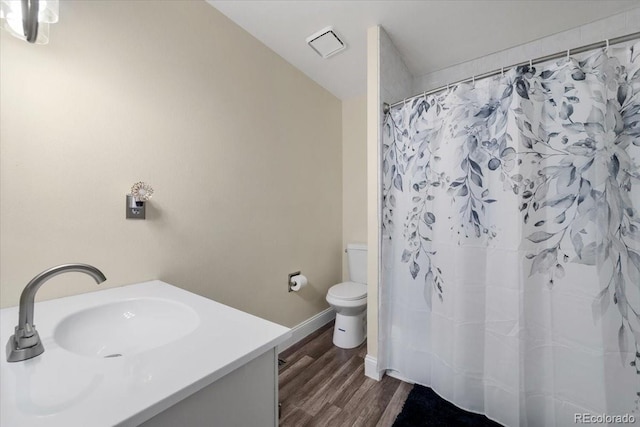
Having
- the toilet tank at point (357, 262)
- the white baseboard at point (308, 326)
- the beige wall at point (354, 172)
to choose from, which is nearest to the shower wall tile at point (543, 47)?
the beige wall at point (354, 172)

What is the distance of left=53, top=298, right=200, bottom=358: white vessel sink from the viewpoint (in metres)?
0.85

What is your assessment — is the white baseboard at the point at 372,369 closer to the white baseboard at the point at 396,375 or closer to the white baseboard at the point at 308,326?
the white baseboard at the point at 396,375

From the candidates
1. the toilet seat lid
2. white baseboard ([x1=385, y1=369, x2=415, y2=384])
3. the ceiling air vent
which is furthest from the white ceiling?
white baseboard ([x1=385, y1=369, x2=415, y2=384])

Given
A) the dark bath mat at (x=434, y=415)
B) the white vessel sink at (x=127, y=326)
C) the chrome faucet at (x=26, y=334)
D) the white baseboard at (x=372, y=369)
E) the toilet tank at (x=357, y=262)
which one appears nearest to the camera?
the chrome faucet at (x=26, y=334)

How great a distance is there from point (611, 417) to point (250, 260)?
1857 millimetres

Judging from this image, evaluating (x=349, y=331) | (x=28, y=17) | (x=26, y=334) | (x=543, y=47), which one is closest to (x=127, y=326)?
(x=26, y=334)

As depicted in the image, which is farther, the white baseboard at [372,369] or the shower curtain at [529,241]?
the white baseboard at [372,369]

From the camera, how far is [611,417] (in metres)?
1.02

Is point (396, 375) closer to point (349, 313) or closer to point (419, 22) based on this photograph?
point (349, 313)

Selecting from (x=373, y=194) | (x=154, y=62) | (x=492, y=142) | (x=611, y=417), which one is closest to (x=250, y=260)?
(x=373, y=194)

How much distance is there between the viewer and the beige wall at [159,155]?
3.07ft

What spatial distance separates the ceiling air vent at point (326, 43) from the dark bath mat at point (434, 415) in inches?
91.2

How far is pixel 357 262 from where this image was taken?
233cm

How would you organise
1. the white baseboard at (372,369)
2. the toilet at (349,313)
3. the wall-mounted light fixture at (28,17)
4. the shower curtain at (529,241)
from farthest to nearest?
the toilet at (349,313)
the white baseboard at (372,369)
the shower curtain at (529,241)
the wall-mounted light fixture at (28,17)
